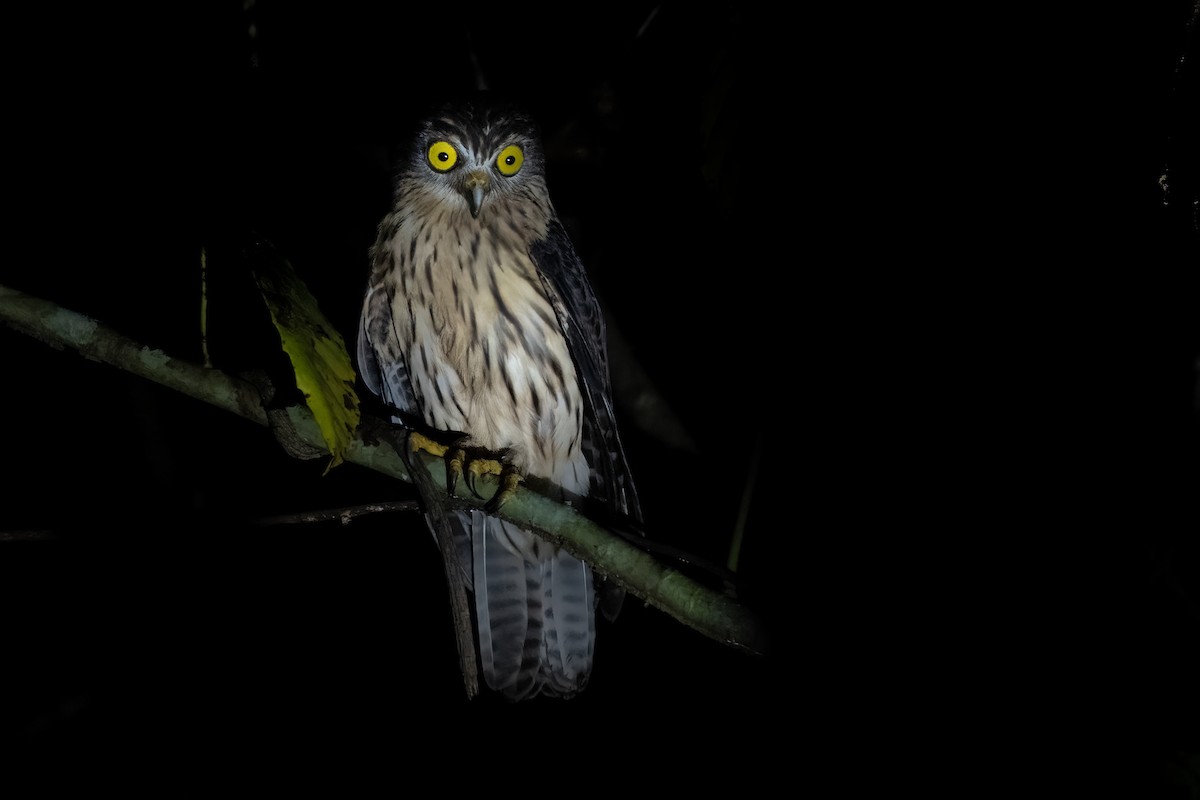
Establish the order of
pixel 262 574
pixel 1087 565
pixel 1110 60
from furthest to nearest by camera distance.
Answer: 1. pixel 262 574
2. pixel 1087 565
3. pixel 1110 60

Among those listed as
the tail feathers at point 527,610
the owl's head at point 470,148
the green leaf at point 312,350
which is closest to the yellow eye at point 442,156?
the owl's head at point 470,148

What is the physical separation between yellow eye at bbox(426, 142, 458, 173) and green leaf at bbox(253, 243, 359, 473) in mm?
1496

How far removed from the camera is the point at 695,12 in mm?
3043

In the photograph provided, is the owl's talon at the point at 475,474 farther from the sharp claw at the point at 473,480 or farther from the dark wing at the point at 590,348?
the dark wing at the point at 590,348

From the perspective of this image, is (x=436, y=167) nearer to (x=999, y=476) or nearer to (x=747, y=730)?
(x=999, y=476)

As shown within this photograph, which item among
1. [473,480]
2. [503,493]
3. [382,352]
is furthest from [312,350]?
[382,352]

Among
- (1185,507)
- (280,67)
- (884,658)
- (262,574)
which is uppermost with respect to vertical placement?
(280,67)

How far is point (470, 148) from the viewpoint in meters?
3.10

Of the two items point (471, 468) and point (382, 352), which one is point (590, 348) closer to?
point (471, 468)

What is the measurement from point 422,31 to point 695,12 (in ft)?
6.61

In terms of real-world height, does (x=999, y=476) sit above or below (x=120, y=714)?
above

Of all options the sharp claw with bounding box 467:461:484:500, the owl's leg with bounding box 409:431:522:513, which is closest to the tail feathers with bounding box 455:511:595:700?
the owl's leg with bounding box 409:431:522:513

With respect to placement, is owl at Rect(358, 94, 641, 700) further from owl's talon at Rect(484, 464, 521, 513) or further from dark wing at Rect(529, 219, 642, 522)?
owl's talon at Rect(484, 464, 521, 513)

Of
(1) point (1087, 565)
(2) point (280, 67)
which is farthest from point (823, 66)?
(2) point (280, 67)
